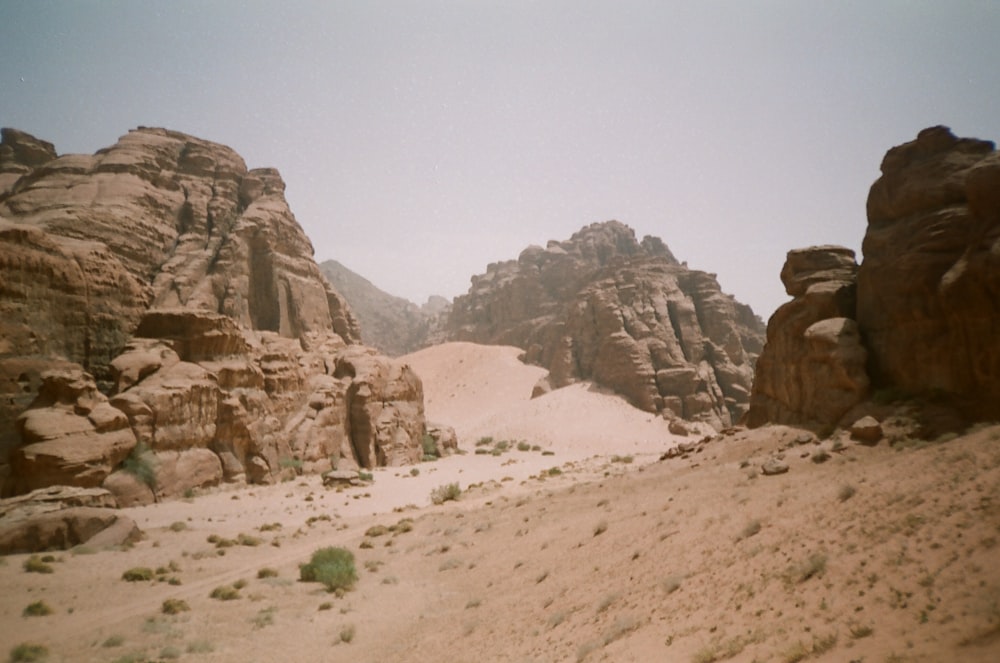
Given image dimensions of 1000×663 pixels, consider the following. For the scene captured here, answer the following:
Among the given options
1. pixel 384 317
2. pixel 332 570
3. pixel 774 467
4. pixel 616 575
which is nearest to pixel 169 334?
pixel 332 570

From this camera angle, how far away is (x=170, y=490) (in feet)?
66.7

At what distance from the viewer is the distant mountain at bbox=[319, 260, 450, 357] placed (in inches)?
4350

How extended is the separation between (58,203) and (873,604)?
40.3 meters

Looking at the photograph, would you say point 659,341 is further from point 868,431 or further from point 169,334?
point 169,334

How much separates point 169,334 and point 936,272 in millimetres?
29642

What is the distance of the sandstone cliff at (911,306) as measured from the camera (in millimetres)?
13508

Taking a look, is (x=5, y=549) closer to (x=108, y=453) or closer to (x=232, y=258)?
(x=108, y=453)

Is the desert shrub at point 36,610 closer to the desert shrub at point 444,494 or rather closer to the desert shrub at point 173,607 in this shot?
the desert shrub at point 173,607

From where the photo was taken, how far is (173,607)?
1066 centimetres

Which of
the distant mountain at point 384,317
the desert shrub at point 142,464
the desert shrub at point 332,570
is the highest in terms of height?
the distant mountain at point 384,317

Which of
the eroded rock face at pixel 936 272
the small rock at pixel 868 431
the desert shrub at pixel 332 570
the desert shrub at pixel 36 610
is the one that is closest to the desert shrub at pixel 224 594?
the desert shrub at pixel 332 570

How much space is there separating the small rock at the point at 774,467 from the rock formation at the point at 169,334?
20850mm

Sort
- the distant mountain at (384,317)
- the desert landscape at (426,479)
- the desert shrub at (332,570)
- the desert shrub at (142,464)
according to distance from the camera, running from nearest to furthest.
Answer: the desert landscape at (426,479), the desert shrub at (332,570), the desert shrub at (142,464), the distant mountain at (384,317)

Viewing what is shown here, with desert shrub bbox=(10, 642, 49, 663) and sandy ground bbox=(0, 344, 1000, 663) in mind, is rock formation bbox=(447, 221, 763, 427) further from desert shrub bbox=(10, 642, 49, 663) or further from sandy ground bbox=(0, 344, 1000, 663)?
desert shrub bbox=(10, 642, 49, 663)
